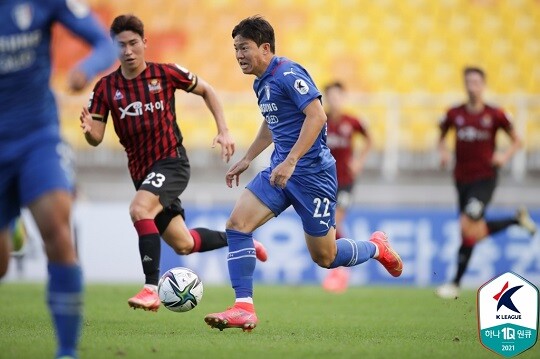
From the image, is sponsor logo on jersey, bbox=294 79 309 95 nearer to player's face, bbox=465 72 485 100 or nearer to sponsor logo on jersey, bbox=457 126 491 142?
player's face, bbox=465 72 485 100

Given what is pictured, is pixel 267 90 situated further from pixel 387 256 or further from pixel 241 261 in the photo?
pixel 387 256

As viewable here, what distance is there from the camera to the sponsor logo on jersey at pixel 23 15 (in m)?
5.36

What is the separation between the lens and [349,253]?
8.25m

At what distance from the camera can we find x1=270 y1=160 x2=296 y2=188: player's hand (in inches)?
284

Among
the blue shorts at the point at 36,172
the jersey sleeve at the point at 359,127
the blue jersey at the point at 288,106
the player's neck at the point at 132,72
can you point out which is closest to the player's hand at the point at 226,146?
the blue jersey at the point at 288,106

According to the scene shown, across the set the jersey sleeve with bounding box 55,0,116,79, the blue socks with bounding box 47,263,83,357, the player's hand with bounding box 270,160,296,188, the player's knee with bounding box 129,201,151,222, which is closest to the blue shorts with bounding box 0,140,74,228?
the blue socks with bounding box 47,263,83,357

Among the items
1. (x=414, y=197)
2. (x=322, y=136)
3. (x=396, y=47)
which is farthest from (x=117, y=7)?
(x=322, y=136)

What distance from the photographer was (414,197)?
16688mm

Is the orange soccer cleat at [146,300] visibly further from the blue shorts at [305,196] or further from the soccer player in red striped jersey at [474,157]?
the soccer player in red striped jersey at [474,157]

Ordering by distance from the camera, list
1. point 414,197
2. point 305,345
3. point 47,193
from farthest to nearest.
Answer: point 414,197 → point 305,345 → point 47,193

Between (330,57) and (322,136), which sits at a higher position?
(330,57)

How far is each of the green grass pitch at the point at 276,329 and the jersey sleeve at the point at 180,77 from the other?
2.11 meters

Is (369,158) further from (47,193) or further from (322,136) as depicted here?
(47,193)

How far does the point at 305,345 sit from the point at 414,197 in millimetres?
10131
